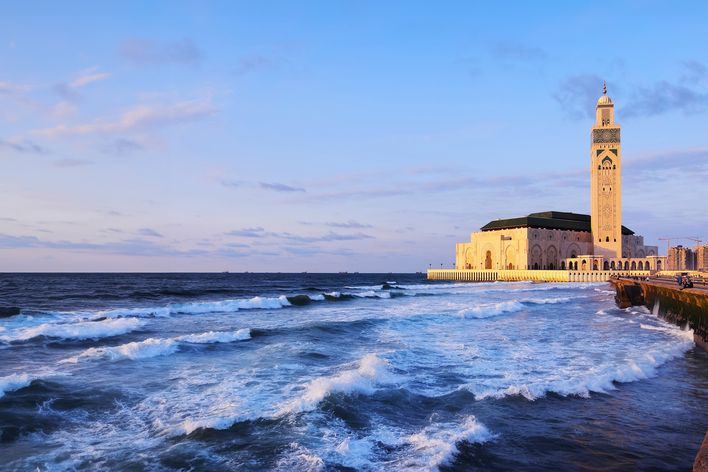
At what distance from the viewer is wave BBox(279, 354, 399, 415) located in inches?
446

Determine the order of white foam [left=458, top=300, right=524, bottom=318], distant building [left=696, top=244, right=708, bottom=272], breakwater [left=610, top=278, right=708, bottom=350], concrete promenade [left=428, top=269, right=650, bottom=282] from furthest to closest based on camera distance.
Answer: distant building [left=696, top=244, right=708, bottom=272] < concrete promenade [left=428, top=269, right=650, bottom=282] < white foam [left=458, top=300, right=524, bottom=318] < breakwater [left=610, top=278, right=708, bottom=350]

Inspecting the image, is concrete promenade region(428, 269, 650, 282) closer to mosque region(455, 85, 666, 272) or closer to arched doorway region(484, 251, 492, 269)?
mosque region(455, 85, 666, 272)

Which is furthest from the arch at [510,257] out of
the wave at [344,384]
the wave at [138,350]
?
the wave at [344,384]

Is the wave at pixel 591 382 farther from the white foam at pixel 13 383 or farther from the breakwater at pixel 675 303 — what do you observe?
the white foam at pixel 13 383

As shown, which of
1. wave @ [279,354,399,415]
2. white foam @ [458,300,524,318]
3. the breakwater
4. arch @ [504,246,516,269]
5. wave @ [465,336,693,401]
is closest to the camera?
wave @ [279,354,399,415]

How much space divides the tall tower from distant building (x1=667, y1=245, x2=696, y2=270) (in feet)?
94.1

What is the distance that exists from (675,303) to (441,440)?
25.3 metres

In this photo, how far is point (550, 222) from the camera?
4574 inches

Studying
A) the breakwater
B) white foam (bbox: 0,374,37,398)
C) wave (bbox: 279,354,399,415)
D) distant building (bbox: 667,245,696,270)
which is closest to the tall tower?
distant building (bbox: 667,245,696,270)

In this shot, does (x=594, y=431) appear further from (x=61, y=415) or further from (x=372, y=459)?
(x=61, y=415)

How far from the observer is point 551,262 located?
375 feet

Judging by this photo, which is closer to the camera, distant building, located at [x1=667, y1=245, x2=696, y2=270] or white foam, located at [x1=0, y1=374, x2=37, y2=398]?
white foam, located at [x1=0, y1=374, x2=37, y2=398]

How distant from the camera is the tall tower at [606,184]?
108m

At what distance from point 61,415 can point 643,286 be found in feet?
146
